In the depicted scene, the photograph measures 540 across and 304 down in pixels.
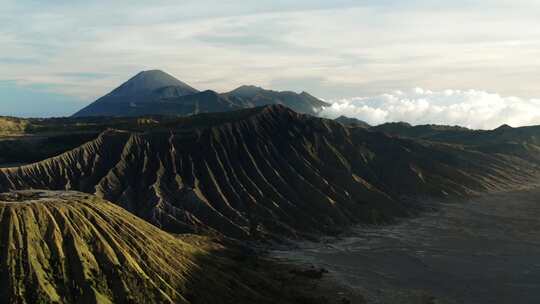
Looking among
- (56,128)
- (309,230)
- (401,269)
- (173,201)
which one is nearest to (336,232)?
(309,230)

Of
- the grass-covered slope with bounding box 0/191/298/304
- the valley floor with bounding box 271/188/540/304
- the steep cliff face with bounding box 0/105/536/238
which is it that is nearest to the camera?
the grass-covered slope with bounding box 0/191/298/304

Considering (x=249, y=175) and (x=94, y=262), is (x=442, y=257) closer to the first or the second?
(x=249, y=175)

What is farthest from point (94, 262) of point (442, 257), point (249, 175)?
point (249, 175)

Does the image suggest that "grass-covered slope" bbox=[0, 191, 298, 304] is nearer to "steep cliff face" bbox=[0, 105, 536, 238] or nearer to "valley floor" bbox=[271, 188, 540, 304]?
"valley floor" bbox=[271, 188, 540, 304]

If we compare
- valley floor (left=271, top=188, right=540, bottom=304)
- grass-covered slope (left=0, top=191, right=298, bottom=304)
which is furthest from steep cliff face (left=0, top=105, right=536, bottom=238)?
grass-covered slope (left=0, top=191, right=298, bottom=304)

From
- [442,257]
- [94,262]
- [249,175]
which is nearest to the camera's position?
[94,262]
